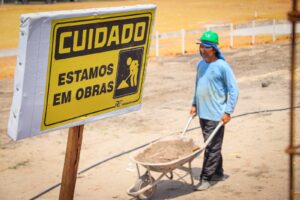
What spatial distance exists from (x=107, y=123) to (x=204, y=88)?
444 centimetres

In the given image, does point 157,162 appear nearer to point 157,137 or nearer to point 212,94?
point 212,94

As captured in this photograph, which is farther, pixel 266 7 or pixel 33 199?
pixel 266 7

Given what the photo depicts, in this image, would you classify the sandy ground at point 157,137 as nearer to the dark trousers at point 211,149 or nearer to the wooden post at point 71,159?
the dark trousers at point 211,149

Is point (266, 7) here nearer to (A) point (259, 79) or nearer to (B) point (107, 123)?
(A) point (259, 79)

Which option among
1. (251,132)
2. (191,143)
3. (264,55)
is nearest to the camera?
(191,143)

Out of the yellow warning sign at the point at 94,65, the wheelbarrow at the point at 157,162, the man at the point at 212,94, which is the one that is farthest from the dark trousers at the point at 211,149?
the yellow warning sign at the point at 94,65

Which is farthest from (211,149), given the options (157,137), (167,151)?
(157,137)

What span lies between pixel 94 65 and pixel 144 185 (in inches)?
85.5

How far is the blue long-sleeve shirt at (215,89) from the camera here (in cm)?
764

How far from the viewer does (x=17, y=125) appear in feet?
16.5

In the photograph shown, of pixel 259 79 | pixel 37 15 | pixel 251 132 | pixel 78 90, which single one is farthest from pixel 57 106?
pixel 259 79

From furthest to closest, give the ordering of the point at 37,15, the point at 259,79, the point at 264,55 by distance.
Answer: the point at 264,55
the point at 259,79
the point at 37,15

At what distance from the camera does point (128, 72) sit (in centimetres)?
613

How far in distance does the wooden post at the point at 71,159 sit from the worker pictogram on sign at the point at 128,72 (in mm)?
546
